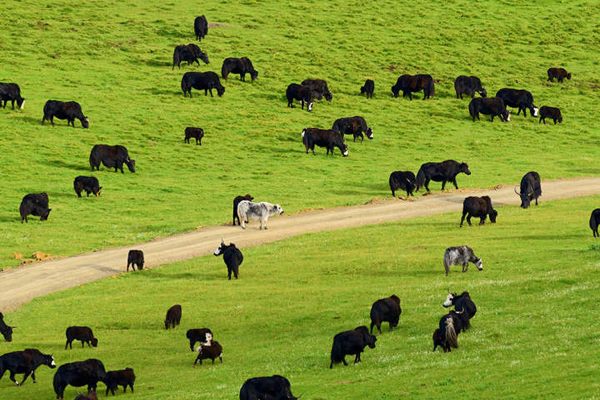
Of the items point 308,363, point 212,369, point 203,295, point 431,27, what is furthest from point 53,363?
point 431,27

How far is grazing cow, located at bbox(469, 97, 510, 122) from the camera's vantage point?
8638 cm

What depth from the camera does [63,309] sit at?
3772 cm

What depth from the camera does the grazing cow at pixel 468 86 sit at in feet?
303

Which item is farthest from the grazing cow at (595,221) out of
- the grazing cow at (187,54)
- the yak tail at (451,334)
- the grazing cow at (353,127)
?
the grazing cow at (187,54)

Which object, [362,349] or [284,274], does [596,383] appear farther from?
[284,274]

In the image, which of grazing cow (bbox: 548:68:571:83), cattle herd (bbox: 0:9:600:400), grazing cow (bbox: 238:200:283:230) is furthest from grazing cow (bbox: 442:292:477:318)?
grazing cow (bbox: 548:68:571:83)

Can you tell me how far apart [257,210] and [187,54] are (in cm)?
4298

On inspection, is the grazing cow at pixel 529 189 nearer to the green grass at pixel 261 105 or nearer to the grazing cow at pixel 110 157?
the green grass at pixel 261 105

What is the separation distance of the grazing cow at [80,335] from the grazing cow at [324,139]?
4402 centimetres

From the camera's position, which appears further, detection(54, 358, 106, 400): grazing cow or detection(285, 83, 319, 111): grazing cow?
detection(285, 83, 319, 111): grazing cow

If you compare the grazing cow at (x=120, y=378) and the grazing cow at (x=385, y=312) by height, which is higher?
the grazing cow at (x=385, y=312)

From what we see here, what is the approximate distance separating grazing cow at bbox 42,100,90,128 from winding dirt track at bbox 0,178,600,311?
2666 cm

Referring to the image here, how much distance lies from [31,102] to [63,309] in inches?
1763

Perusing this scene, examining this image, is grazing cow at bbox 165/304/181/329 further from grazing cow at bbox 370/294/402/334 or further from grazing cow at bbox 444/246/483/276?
grazing cow at bbox 444/246/483/276
